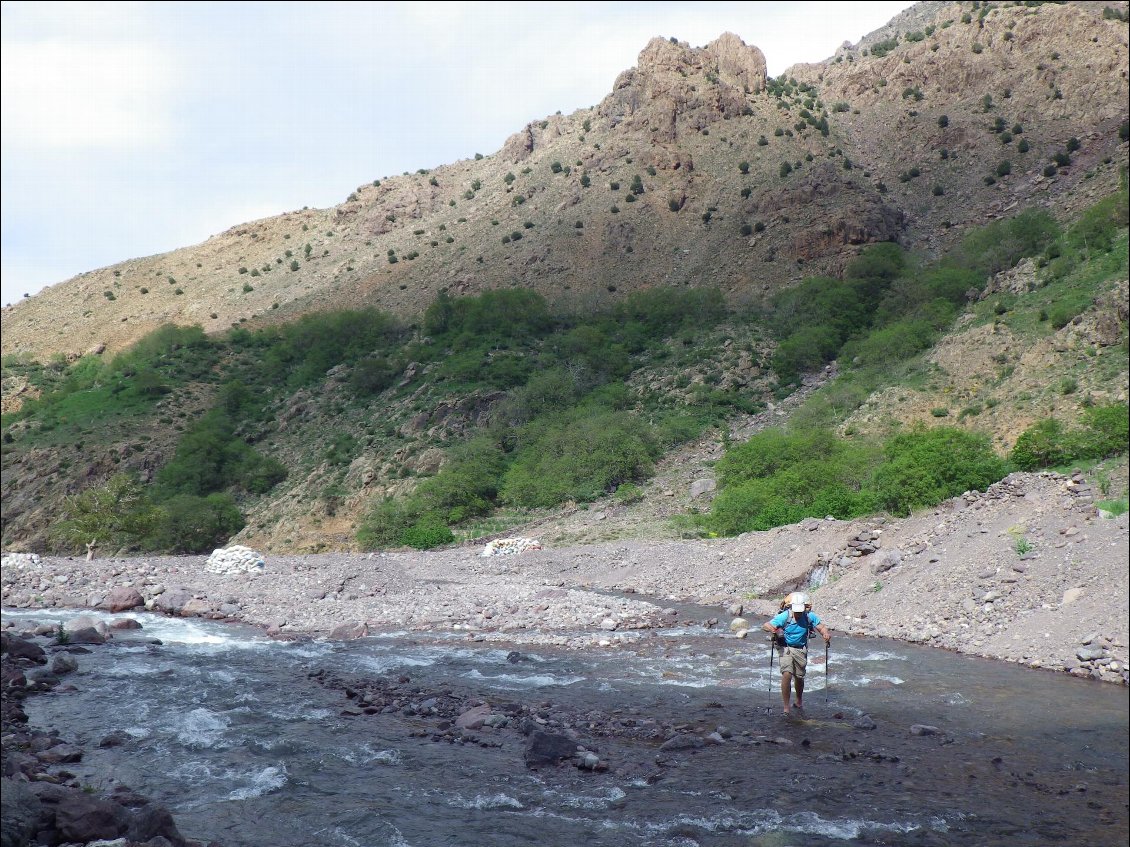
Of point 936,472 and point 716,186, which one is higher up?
point 716,186

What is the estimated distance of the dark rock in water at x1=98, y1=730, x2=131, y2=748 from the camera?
10.4 metres

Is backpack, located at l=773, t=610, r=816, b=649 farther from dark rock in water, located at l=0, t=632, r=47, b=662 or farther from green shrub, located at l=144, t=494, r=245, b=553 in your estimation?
green shrub, located at l=144, t=494, r=245, b=553

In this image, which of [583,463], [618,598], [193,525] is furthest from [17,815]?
[193,525]

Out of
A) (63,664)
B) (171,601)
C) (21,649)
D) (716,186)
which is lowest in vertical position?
(171,601)

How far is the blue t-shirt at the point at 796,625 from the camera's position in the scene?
1138cm

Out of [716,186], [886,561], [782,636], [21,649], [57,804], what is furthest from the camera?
[716,186]

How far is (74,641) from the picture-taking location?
1748 centimetres

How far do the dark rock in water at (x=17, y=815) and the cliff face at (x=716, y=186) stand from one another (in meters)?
64.3

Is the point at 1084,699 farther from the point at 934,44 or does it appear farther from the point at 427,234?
the point at 934,44

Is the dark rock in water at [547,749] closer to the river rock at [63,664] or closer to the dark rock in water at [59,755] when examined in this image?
the dark rock in water at [59,755]

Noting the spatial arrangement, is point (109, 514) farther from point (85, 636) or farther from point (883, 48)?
point (883, 48)

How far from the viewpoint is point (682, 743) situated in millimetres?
10156

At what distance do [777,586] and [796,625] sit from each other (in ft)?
35.4

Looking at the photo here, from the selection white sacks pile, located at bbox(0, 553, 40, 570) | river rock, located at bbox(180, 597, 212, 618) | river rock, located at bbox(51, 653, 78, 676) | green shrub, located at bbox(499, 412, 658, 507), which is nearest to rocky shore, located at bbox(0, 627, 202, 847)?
river rock, located at bbox(51, 653, 78, 676)
